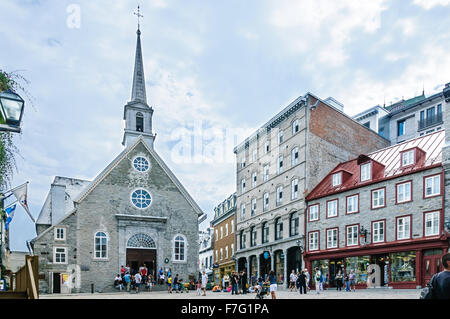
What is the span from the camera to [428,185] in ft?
88.9

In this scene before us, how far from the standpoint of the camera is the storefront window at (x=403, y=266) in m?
27.0

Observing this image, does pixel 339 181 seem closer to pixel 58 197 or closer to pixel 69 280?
pixel 69 280

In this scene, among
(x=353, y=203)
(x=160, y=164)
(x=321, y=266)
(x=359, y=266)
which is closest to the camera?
(x=359, y=266)

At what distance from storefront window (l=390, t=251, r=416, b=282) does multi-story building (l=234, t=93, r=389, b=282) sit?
9117 millimetres

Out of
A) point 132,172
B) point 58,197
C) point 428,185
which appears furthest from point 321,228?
point 58,197

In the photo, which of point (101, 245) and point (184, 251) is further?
point (184, 251)

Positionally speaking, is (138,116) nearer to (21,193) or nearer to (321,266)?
(21,193)

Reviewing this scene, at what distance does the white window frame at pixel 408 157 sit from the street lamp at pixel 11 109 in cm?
2787

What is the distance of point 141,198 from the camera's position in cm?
3597

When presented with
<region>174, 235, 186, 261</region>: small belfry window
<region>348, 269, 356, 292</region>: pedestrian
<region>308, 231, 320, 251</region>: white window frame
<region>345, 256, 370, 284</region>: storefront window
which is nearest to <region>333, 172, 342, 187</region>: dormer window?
<region>308, 231, 320, 251</region>: white window frame

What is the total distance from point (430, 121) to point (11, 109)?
42.5 metres

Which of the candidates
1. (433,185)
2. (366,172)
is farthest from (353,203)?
(433,185)

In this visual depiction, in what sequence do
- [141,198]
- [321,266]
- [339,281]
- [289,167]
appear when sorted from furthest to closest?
[289,167] → [141,198] → [321,266] → [339,281]

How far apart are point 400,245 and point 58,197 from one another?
107ft
